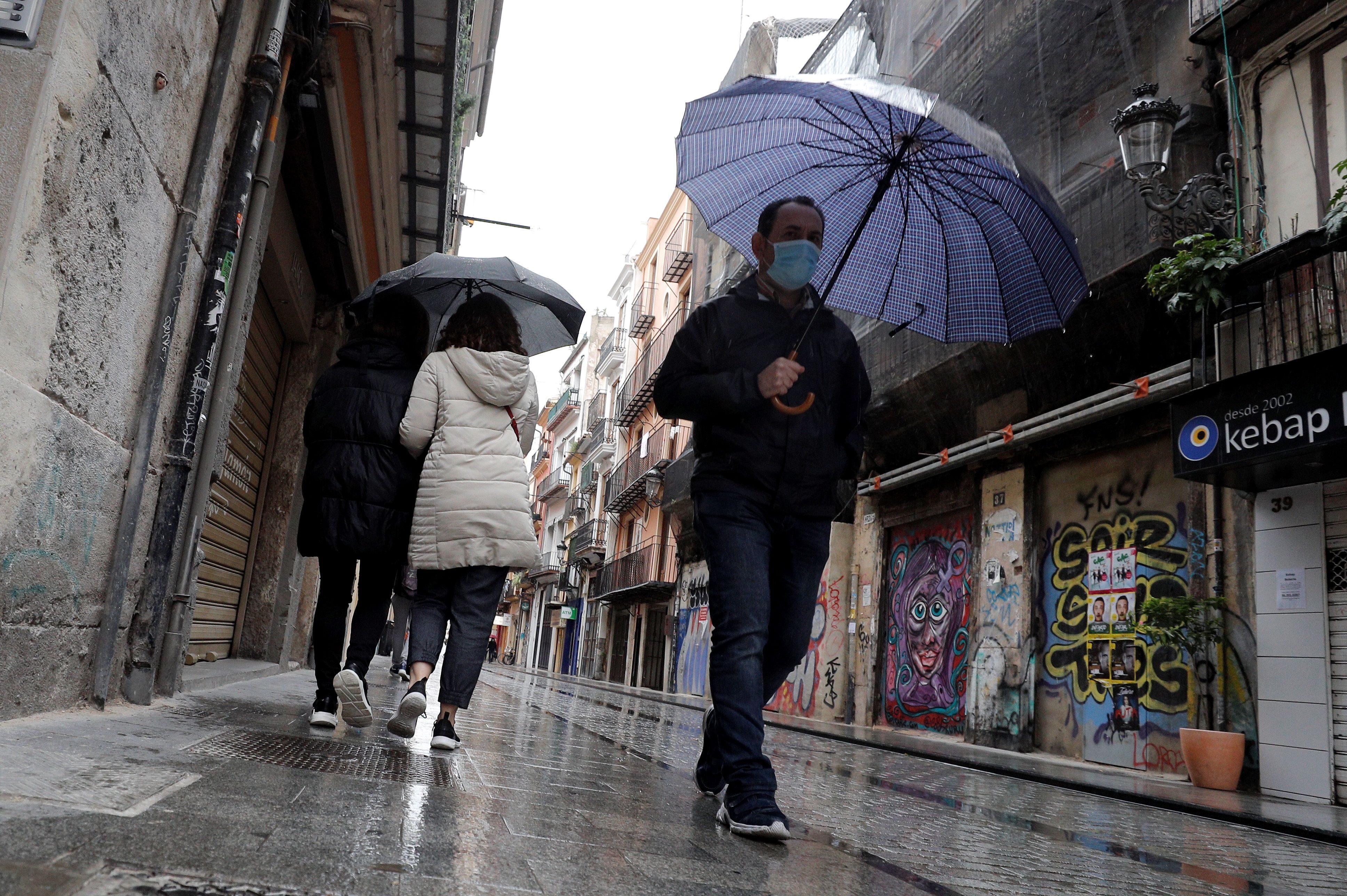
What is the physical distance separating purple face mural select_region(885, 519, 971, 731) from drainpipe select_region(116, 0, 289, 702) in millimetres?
10559

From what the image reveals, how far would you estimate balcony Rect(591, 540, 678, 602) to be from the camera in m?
28.3

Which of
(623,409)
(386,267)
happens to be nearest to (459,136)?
(386,267)

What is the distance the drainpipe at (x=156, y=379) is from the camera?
358 cm

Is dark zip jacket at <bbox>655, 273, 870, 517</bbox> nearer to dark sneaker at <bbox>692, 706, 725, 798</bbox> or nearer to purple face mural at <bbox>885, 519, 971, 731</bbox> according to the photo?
dark sneaker at <bbox>692, 706, 725, 798</bbox>

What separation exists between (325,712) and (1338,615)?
23.0 ft

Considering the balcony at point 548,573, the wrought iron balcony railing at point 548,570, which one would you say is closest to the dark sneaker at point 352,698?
the wrought iron balcony railing at point 548,570

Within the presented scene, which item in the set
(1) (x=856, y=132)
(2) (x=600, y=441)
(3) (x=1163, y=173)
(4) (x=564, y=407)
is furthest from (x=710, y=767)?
(4) (x=564, y=407)

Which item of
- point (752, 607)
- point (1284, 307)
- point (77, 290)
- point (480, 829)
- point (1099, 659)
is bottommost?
point (480, 829)

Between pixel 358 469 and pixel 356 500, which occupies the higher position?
pixel 358 469

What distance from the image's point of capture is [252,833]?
1.86m

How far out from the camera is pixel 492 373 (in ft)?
13.3

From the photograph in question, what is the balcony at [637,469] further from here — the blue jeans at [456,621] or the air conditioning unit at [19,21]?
the air conditioning unit at [19,21]

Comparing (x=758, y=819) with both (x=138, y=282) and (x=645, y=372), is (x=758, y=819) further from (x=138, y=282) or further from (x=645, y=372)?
(x=645, y=372)

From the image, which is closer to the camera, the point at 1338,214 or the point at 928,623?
the point at 1338,214
